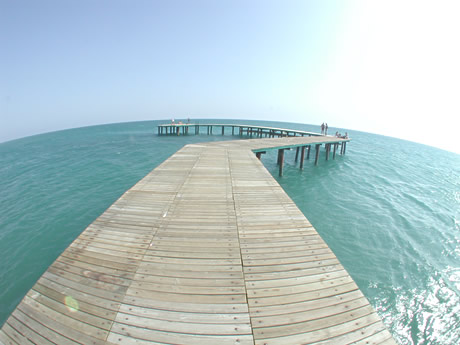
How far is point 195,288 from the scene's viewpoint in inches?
118

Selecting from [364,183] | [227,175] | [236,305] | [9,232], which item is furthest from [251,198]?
[364,183]

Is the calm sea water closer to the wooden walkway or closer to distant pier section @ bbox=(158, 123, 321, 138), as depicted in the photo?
the wooden walkway

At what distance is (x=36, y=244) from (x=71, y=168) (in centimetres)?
1580

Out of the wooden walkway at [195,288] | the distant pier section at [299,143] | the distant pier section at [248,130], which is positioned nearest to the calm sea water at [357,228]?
the distant pier section at [299,143]

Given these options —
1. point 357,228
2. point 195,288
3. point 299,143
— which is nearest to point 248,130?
point 299,143

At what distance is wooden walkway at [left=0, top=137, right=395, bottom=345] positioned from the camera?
93.0 inches

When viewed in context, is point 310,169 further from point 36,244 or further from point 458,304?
point 36,244

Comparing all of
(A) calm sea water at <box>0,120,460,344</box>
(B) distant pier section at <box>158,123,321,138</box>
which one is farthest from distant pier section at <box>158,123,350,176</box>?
(A) calm sea water at <box>0,120,460,344</box>

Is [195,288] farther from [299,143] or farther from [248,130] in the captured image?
[248,130]

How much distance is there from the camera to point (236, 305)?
108 inches

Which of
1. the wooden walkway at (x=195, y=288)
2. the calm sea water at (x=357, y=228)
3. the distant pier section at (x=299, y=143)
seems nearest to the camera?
the wooden walkway at (x=195, y=288)

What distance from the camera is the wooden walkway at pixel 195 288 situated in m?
2.36

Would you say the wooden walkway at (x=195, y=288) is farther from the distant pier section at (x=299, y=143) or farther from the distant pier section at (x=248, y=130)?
the distant pier section at (x=248, y=130)

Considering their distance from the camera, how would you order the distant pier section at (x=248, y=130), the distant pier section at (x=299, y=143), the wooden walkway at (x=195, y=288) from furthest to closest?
1. the distant pier section at (x=248, y=130)
2. the distant pier section at (x=299, y=143)
3. the wooden walkway at (x=195, y=288)
